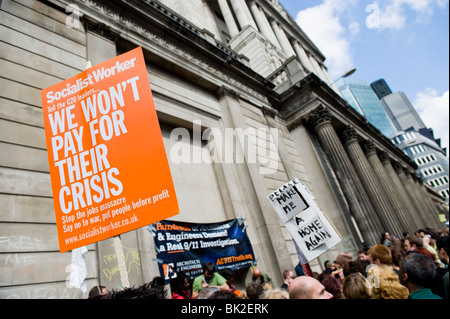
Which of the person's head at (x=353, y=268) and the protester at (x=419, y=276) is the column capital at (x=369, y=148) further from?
the protester at (x=419, y=276)

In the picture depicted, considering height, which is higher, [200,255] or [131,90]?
[131,90]

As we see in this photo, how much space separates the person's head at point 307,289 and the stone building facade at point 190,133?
3.66 m

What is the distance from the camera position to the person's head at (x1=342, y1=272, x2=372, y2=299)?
118 inches

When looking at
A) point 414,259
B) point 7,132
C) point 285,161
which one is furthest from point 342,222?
point 7,132

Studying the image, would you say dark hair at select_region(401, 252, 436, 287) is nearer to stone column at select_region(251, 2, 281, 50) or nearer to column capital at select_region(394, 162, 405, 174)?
stone column at select_region(251, 2, 281, 50)

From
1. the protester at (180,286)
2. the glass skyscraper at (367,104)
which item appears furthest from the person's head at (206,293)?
the glass skyscraper at (367,104)

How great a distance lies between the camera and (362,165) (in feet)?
57.8

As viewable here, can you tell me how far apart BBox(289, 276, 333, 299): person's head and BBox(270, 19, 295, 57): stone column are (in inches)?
1032

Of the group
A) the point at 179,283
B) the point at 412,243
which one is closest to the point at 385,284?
the point at 412,243

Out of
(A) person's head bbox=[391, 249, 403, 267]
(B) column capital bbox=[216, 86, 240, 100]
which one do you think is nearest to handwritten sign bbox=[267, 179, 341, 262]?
(A) person's head bbox=[391, 249, 403, 267]

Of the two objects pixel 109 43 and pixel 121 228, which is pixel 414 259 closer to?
pixel 121 228

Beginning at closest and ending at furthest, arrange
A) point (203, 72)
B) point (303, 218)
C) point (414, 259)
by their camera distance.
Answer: point (414, 259) < point (303, 218) < point (203, 72)

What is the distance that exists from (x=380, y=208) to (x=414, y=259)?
608 inches

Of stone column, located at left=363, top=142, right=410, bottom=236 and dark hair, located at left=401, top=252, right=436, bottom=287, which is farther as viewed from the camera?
stone column, located at left=363, top=142, right=410, bottom=236
